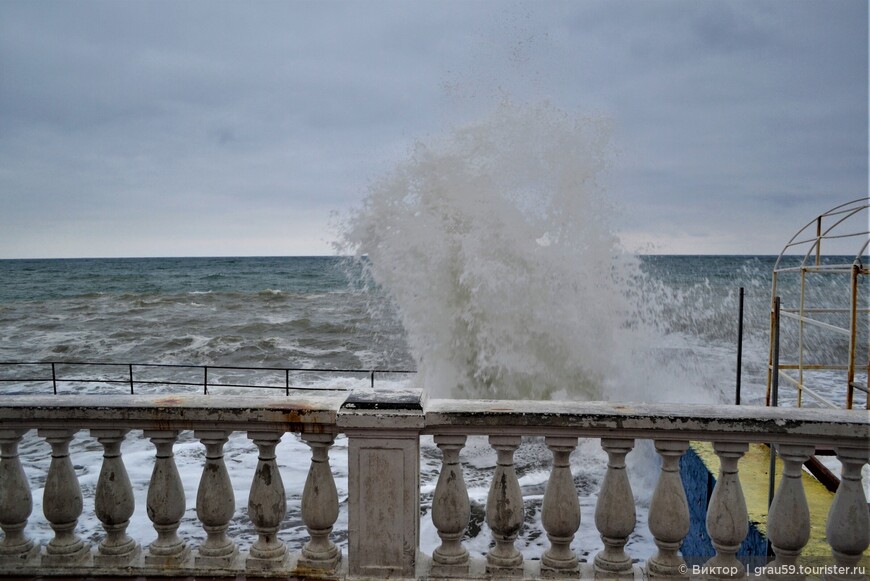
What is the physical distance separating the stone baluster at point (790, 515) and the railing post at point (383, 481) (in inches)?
63.0

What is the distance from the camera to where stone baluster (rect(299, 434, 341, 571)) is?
281 cm

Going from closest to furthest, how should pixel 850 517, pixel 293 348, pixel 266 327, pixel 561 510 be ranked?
pixel 850 517 < pixel 561 510 < pixel 293 348 < pixel 266 327

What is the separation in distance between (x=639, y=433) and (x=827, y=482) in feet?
11.3

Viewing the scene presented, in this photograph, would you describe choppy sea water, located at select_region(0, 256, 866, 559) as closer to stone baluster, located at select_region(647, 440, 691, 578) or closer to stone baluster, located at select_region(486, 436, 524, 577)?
stone baluster, located at select_region(486, 436, 524, 577)

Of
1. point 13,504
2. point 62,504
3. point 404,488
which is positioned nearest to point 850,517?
point 404,488

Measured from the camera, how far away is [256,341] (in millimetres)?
25609

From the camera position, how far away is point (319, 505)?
2809 millimetres

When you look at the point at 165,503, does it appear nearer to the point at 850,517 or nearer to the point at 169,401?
the point at 169,401

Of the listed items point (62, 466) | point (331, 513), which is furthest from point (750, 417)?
point (62, 466)

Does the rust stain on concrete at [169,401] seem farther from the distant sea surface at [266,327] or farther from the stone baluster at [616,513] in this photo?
the distant sea surface at [266,327]

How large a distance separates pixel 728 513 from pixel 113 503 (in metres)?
2.84

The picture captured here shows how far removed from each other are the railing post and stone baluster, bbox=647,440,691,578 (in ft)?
3.55

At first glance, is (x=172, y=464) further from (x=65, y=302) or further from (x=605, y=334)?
(x=65, y=302)

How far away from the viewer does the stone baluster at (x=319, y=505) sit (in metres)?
2.81
